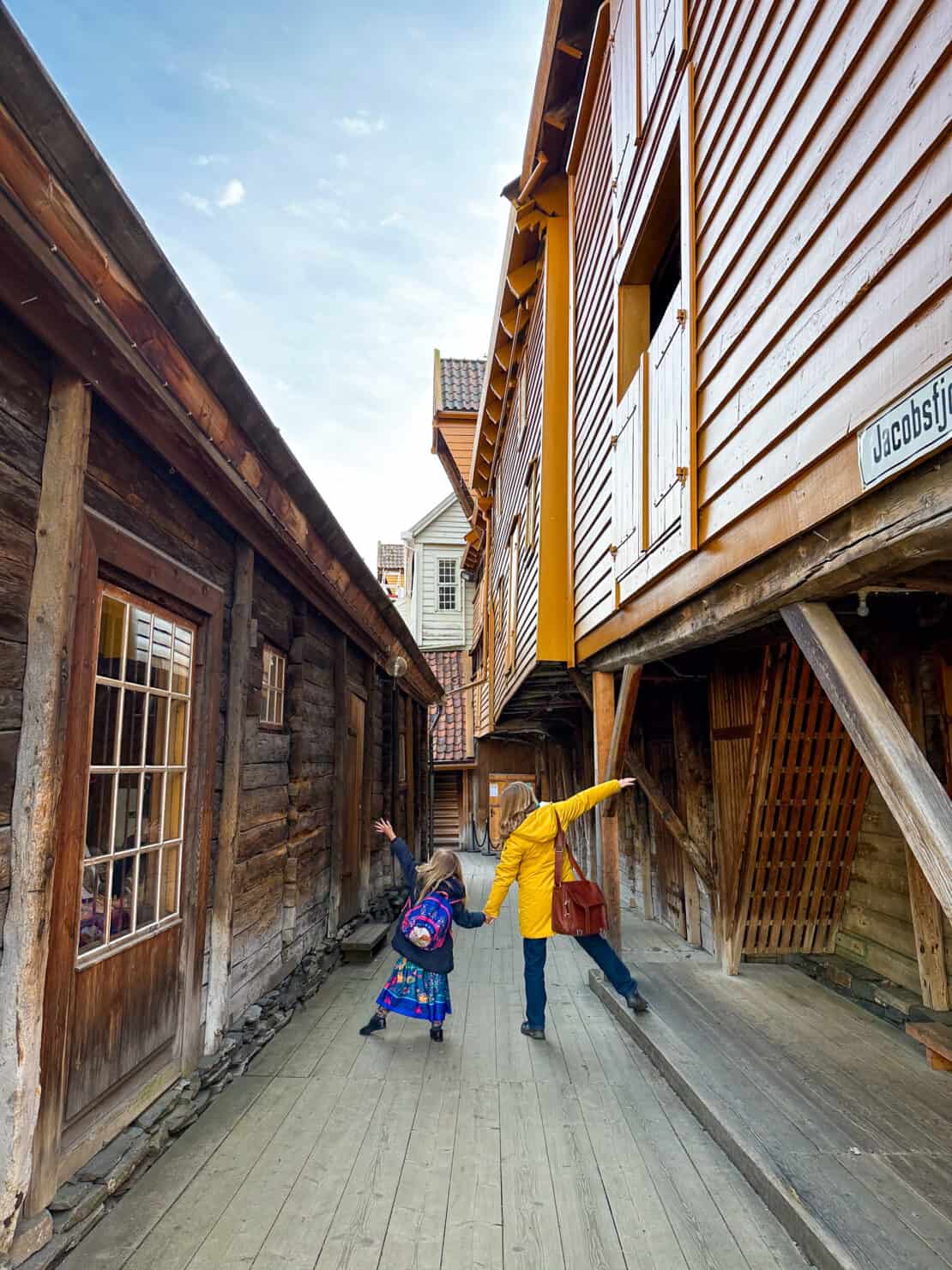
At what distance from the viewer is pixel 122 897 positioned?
9.84ft

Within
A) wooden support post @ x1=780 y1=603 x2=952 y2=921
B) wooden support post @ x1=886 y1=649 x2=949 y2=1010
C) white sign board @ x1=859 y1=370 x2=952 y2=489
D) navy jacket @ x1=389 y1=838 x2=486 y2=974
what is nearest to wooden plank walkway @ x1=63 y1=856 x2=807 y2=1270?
navy jacket @ x1=389 y1=838 x2=486 y2=974

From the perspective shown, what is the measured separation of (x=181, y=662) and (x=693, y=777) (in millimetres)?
5080

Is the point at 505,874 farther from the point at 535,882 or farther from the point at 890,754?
the point at 890,754

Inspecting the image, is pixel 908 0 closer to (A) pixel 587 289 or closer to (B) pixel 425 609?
(A) pixel 587 289

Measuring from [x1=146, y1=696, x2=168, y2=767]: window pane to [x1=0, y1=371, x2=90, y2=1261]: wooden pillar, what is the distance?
85 centimetres

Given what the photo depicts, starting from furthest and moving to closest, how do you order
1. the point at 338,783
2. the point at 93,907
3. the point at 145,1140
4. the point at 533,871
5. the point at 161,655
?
the point at 338,783
the point at 533,871
the point at 161,655
the point at 145,1140
the point at 93,907

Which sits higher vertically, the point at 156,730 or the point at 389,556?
the point at 389,556

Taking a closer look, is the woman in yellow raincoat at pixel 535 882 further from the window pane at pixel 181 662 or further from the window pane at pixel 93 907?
the window pane at pixel 93 907

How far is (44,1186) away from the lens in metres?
2.28

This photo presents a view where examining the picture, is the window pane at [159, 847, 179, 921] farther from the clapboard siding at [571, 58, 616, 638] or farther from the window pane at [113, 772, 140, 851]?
the clapboard siding at [571, 58, 616, 638]

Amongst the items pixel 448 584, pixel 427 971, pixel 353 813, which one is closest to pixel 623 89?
pixel 427 971

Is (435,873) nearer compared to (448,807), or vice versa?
(435,873)

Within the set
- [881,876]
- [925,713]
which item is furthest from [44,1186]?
[881,876]

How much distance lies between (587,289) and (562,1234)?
618cm
